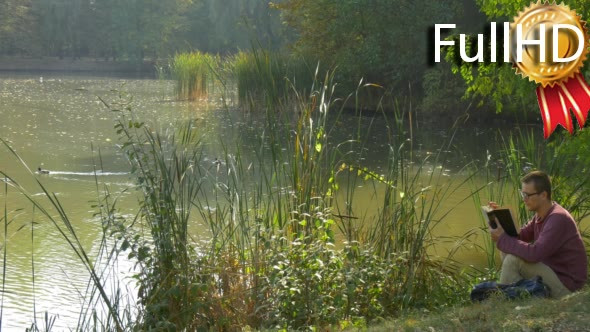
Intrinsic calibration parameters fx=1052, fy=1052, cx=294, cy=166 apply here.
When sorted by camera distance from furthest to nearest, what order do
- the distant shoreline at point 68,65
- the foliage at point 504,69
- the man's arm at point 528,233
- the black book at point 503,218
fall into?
the distant shoreline at point 68,65
the foliage at point 504,69
the man's arm at point 528,233
the black book at point 503,218

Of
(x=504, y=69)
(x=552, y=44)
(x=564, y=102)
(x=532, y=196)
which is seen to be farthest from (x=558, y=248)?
(x=504, y=69)

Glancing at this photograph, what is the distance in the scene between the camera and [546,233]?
5.64m

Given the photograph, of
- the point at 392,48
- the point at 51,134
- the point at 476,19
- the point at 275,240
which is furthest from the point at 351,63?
the point at 275,240

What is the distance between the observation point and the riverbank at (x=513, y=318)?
4629 mm

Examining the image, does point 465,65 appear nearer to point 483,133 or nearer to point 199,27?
point 483,133

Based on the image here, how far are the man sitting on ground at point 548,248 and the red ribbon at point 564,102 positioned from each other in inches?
85.9

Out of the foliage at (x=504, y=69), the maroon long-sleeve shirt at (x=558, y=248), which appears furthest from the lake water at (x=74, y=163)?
the maroon long-sleeve shirt at (x=558, y=248)

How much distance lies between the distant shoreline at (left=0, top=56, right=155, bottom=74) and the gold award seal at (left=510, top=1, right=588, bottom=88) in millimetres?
51930

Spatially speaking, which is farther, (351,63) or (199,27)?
(199,27)

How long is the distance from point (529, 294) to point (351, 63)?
2105cm

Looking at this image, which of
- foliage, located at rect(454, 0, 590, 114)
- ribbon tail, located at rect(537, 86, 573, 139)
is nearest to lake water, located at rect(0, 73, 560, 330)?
foliage, located at rect(454, 0, 590, 114)

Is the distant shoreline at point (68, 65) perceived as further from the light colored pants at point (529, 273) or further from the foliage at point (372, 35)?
the light colored pants at point (529, 273)

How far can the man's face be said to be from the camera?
5691 millimetres

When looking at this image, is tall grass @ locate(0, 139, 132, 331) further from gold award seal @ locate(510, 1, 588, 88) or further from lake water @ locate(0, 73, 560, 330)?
gold award seal @ locate(510, 1, 588, 88)
